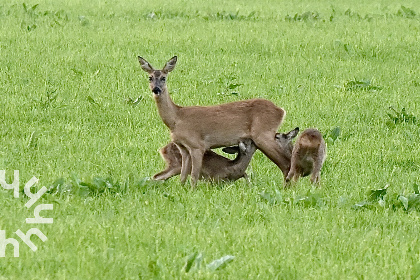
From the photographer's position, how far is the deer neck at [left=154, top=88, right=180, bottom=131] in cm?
1005

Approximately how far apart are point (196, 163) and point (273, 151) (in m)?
0.87

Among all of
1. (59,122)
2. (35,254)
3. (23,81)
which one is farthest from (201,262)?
(23,81)

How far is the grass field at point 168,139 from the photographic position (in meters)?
6.68

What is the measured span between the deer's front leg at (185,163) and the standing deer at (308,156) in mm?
1031

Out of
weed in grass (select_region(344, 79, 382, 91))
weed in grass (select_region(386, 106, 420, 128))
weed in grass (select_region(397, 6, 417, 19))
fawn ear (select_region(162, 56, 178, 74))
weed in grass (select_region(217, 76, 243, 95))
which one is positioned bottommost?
weed in grass (select_region(397, 6, 417, 19))

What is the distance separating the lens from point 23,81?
14914mm

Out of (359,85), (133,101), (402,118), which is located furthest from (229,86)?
(402,118)

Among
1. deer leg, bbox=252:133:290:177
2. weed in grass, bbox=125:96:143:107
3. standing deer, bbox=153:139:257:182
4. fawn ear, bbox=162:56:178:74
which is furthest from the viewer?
weed in grass, bbox=125:96:143:107

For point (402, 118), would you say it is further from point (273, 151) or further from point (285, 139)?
point (273, 151)

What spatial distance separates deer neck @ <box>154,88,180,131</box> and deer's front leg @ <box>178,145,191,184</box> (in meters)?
0.28

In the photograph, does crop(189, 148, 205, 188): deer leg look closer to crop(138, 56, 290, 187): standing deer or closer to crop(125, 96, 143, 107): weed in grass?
crop(138, 56, 290, 187): standing deer

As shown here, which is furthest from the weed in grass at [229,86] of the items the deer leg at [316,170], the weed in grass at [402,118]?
the deer leg at [316,170]

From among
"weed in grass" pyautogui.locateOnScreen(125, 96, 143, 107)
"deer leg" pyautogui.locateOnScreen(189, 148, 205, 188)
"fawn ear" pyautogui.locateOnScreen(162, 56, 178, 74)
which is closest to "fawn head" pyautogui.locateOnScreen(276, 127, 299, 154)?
"deer leg" pyautogui.locateOnScreen(189, 148, 205, 188)

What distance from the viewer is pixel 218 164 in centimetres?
1001
